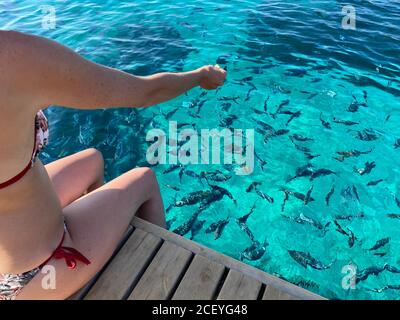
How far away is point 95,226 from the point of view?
8.82ft

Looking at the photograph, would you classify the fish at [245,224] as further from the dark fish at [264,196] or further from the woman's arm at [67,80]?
the woman's arm at [67,80]

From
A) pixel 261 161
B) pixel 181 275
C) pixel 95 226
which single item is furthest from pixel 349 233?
pixel 95 226

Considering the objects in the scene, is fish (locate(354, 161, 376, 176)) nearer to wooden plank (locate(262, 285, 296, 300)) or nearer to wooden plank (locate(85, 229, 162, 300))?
wooden plank (locate(262, 285, 296, 300))

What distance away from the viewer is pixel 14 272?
90.9 inches

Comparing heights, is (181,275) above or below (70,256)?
below

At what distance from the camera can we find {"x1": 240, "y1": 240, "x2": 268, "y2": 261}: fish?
468 cm

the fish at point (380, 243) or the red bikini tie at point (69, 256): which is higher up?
the red bikini tie at point (69, 256)

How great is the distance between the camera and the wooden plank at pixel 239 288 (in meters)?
2.78

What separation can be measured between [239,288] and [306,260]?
197 cm

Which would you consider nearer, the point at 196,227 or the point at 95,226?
the point at 95,226

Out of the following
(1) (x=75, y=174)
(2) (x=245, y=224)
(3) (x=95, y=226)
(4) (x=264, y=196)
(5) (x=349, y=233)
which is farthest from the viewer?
(4) (x=264, y=196)

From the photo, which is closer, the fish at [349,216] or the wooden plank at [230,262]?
the wooden plank at [230,262]

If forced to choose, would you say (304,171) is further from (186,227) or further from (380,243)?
(186,227)

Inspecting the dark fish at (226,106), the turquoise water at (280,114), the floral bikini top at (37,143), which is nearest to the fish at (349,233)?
the turquoise water at (280,114)
